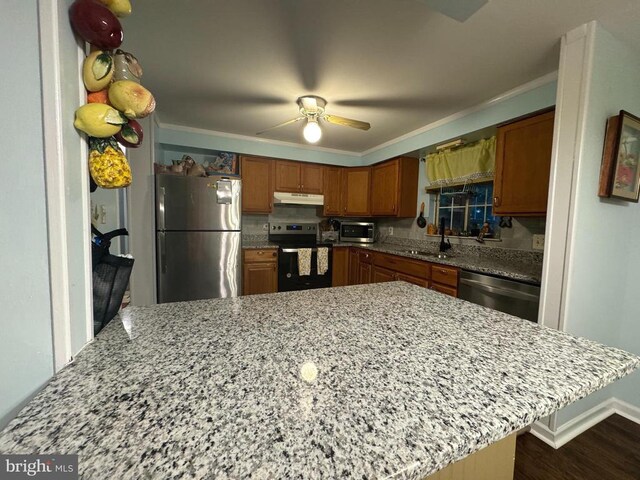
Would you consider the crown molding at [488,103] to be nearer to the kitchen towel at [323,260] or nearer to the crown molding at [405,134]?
the crown molding at [405,134]

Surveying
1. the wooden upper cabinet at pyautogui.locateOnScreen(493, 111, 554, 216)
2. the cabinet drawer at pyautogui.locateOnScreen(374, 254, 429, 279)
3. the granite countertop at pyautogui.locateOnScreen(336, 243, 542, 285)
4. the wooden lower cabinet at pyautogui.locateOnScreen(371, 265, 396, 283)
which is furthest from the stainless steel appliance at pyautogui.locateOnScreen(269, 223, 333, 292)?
the wooden upper cabinet at pyautogui.locateOnScreen(493, 111, 554, 216)

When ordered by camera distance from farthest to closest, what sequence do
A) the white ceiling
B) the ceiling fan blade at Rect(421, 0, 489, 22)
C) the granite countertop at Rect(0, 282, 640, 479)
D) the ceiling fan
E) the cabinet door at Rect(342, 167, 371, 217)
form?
1. the cabinet door at Rect(342, 167, 371, 217)
2. the ceiling fan
3. the white ceiling
4. the ceiling fan blade at Rect(421, 0, 489, 22)
5. the granite countertop at Rect(0, 282, 640, 479)

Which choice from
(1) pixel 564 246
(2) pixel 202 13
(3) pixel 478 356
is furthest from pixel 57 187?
(1) pixel 564 246

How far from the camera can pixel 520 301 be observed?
1.71 metres

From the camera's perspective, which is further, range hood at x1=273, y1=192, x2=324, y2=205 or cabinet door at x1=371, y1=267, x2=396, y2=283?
range hood at x1=273, y1=192, x2=324, y2=205

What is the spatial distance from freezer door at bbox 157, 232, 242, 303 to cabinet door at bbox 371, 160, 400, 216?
194 cm

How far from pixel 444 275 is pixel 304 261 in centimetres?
165

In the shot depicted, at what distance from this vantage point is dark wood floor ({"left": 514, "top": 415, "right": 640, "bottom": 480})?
1.31 meters

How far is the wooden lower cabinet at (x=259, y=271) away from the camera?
3119 mm

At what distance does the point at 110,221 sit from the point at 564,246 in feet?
9.16

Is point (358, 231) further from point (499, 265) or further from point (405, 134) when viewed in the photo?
point (499, 265)

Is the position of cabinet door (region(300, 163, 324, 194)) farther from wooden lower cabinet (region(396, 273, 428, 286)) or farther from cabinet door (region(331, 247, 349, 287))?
wooden lower cabinet (region(396, 273, 428, 286))

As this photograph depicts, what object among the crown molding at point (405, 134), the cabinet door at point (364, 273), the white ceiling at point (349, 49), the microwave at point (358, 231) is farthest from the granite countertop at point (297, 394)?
the microwave at point (358, 231)

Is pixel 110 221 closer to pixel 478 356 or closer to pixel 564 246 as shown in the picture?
pixel 478 356
